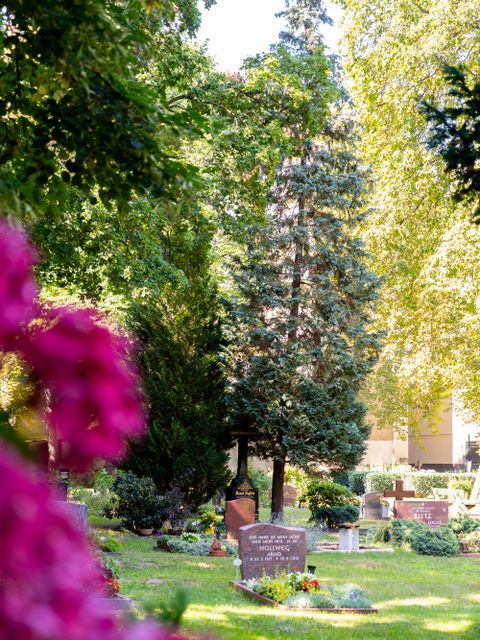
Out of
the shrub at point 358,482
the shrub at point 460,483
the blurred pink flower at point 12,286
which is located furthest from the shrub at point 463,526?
the blurred pink flower at point 12,286

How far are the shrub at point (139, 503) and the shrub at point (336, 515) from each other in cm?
635

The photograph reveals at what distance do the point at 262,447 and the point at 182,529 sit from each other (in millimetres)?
4155

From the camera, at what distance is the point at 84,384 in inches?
54.8

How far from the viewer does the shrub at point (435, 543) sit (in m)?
23.0

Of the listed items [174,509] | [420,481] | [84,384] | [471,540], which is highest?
[420,481]

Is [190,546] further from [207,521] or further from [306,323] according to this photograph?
[306,323]

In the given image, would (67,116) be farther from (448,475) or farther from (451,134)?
(448,475)

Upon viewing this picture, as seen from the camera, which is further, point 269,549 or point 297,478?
point 297,478

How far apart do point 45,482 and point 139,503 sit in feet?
76.3

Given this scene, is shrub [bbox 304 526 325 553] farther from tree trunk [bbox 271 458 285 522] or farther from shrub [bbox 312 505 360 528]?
shrub [bbox 312 505 360 528]

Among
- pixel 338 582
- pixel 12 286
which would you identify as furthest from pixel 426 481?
pixel 12 286

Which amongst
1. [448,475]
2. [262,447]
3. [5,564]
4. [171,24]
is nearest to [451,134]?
[5,564]

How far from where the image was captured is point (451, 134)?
7.68 m

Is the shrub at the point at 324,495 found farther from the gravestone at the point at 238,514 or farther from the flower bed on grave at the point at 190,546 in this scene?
the flower bed on grave at the point at 190,546
